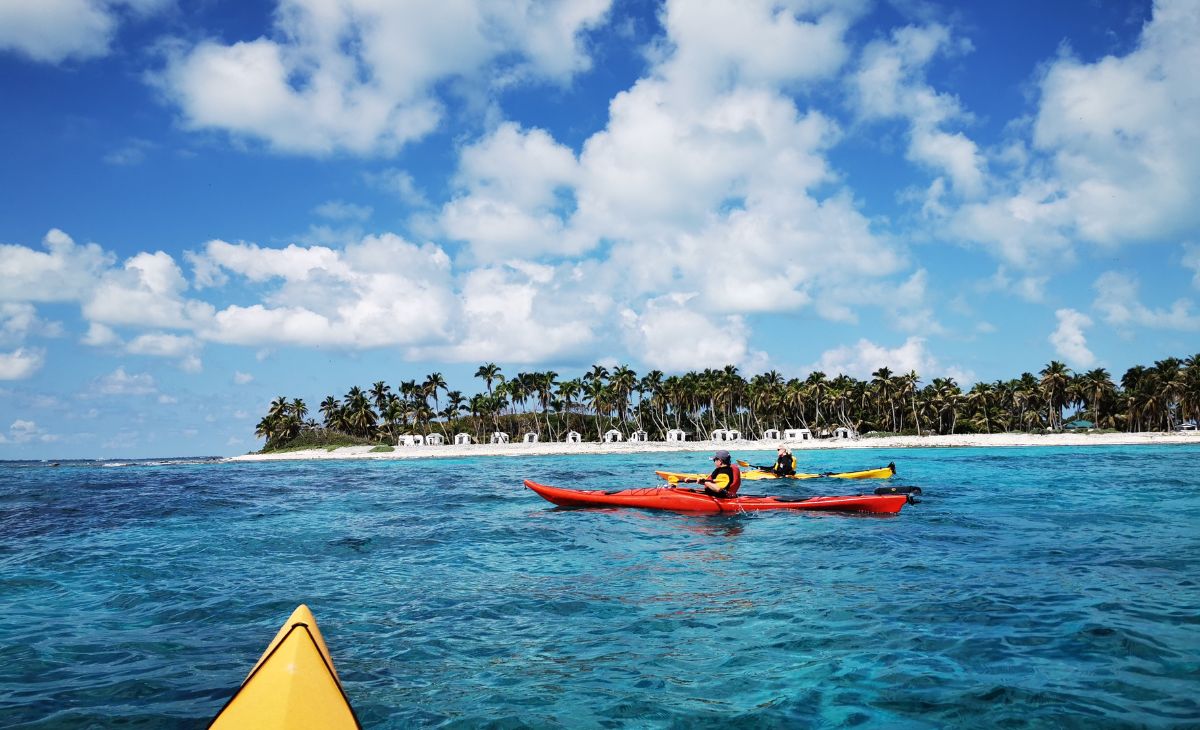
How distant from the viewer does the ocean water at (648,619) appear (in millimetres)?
6445

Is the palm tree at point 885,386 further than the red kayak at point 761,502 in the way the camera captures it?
Yes

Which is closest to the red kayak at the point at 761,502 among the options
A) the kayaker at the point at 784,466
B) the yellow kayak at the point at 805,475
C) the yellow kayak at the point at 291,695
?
the yellow kayak at the point at 805,475

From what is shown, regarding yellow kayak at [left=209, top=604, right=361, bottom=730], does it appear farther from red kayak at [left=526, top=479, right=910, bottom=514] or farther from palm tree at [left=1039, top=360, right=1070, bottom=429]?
palm tree at [left=1039, top=360, right=1070, bottom=429]

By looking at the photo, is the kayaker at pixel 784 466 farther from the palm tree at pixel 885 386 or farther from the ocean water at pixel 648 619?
the palm tree at pixel 885 386

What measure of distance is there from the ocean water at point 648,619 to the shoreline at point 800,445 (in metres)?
62.6

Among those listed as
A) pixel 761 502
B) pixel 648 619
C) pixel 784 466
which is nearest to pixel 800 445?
pixel 784 466

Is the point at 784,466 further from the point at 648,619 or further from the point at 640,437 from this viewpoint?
the point at 640,437

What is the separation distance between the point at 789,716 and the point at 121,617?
385 inches

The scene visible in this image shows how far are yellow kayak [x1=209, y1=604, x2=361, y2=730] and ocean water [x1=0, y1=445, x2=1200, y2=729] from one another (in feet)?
7.11

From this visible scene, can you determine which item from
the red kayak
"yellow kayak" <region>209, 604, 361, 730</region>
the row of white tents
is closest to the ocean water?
the red kayak

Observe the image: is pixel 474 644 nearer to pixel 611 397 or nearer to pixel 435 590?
pixel 435 590

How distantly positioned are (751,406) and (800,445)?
2080cm

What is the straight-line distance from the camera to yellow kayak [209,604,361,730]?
4.09m

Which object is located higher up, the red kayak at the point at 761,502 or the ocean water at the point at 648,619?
the red kayak at the point at 761,502
